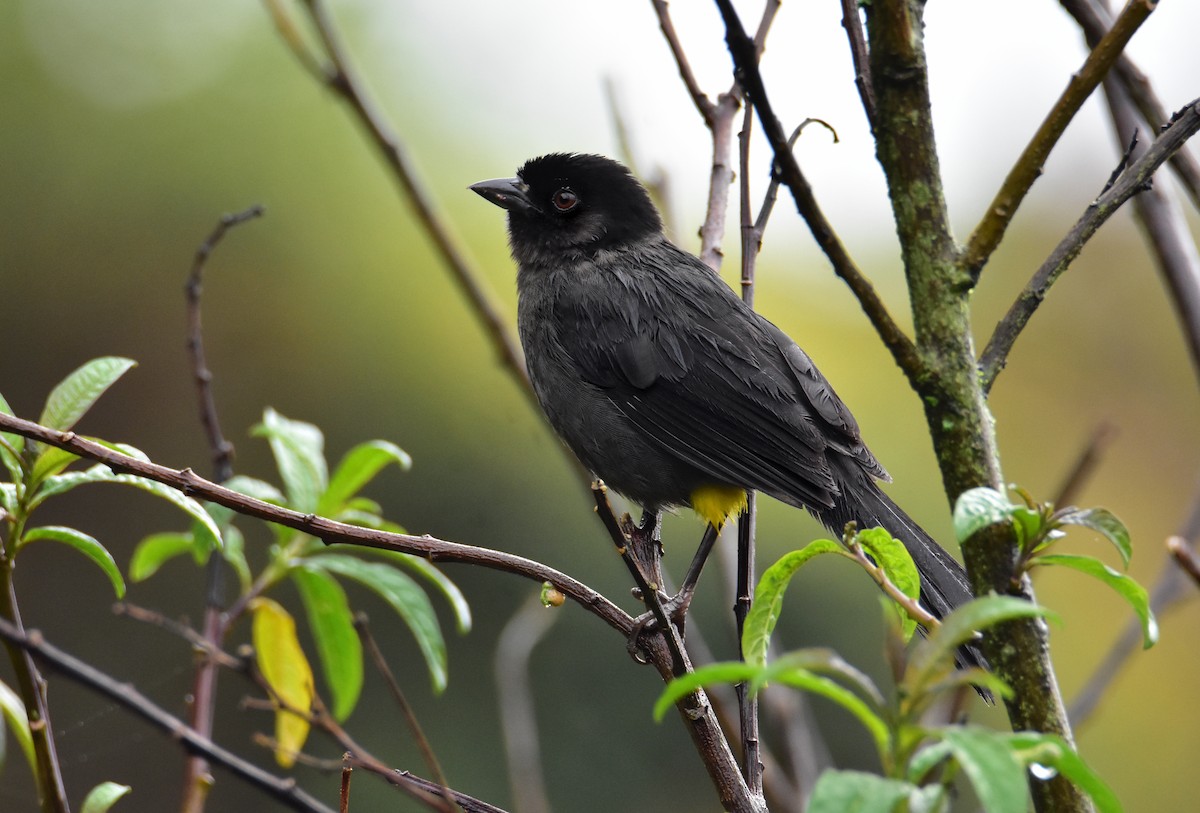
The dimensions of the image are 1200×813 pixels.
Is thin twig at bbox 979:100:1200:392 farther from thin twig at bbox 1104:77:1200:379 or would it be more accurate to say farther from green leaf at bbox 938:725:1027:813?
green leaf at bbox 938:725:1027:813

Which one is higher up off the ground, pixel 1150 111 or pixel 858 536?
pixel 1150 111

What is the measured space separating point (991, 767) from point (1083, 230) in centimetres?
138

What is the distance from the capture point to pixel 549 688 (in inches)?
256

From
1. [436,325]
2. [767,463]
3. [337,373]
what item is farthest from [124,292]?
[767,463]

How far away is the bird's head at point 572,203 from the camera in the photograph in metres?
4.31

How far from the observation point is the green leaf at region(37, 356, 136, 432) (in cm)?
171

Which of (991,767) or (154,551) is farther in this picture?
(154,551)

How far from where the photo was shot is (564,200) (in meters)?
4.36

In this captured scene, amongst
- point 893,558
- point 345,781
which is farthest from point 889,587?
point 345,781

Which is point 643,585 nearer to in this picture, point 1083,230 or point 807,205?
point 807,205

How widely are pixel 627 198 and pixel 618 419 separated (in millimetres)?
1108

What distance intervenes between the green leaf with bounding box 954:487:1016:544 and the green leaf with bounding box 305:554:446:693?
3.59 feet

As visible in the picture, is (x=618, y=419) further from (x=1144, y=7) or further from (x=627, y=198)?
(x=1144, y=7)

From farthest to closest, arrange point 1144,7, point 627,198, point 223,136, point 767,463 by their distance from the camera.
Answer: point 223,136 → point 627,198 → point 767,463 → point 1144,7
